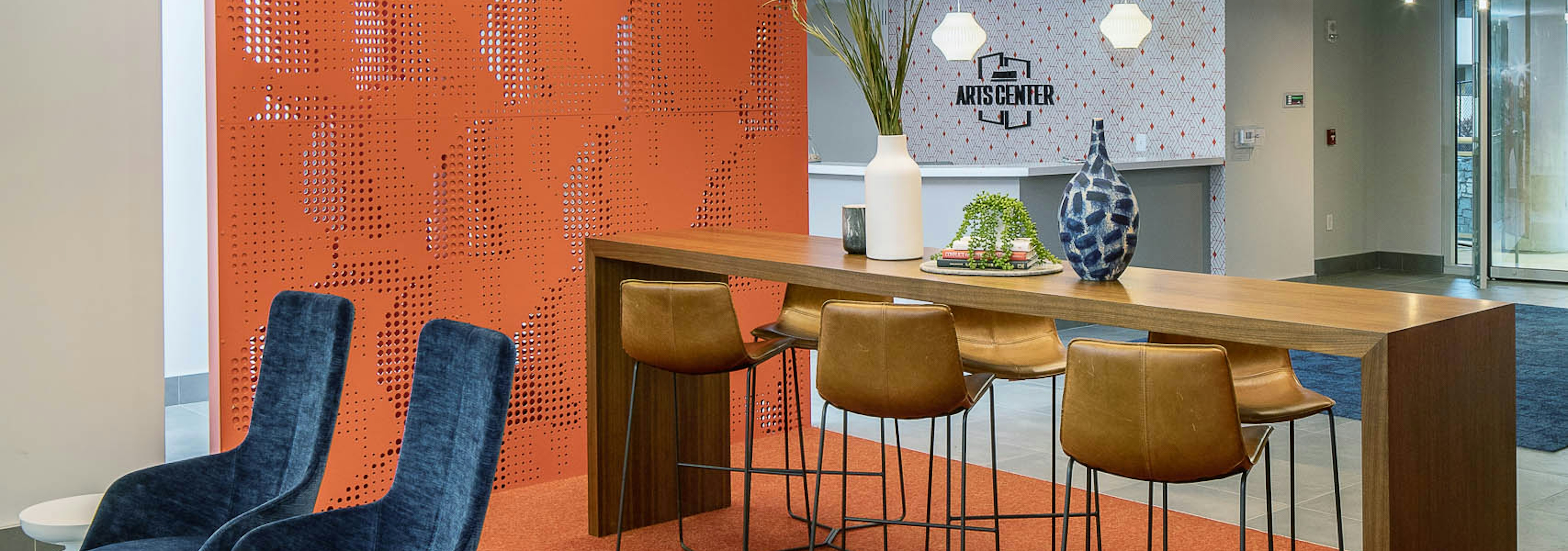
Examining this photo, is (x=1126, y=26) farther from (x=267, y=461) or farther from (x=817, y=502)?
(x=267, y=461)

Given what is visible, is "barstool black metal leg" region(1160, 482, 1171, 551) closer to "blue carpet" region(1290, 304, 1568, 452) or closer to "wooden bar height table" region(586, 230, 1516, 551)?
"wooden bar height table" region(586, 230, 1516, 551)

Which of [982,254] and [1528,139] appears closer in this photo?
[982,254]

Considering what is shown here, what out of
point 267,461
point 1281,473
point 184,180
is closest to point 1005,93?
point 1281,473

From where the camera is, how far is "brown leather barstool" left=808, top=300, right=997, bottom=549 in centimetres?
321

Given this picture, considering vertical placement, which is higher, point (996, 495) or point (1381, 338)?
point (1381, 338)

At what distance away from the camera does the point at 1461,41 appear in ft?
33.9

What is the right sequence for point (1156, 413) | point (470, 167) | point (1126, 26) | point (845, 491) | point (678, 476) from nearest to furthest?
point (1156, 413) → point (845, 491) → point (678, 476) → point (470, 167) → point (1126, 26)

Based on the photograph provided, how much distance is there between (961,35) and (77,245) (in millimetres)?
5965

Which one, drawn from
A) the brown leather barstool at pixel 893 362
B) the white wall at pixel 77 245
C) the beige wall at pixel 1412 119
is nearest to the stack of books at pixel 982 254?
the brown leather barstool at pixel 893 362

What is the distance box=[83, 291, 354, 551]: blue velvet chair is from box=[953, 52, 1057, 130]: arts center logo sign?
7991mm

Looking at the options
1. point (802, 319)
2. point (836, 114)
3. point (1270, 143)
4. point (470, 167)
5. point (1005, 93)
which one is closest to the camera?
point (802, 319)

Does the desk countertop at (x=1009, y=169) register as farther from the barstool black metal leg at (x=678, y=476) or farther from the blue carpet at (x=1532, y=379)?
the barstool black metal leg at (x=678, y=476)

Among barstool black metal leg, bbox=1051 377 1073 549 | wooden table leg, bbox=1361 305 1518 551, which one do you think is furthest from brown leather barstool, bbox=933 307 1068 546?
wooden table leg, bbox=1361 305 1518 551

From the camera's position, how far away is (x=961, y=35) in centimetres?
881
